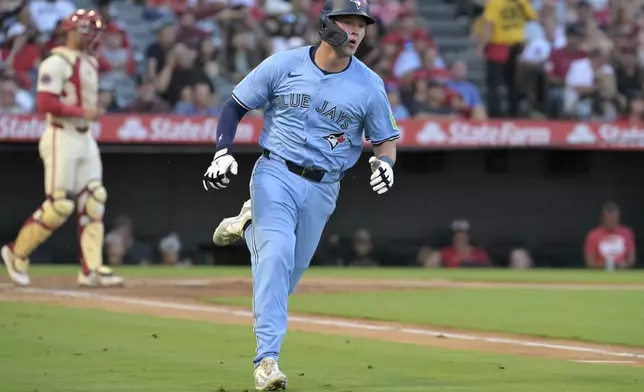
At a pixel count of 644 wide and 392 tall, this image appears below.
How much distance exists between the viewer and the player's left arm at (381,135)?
675 centimetres

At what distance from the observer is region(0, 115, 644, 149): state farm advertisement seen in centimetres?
1631

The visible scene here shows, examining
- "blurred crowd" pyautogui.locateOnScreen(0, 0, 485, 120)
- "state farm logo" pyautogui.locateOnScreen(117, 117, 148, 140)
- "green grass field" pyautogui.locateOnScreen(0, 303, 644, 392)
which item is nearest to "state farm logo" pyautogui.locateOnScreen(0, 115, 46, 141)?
"blurred crowd" pyautogui.locateOnScreen(0, 0, 485, 120)

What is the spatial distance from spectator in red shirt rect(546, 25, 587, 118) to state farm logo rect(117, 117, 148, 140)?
571cm

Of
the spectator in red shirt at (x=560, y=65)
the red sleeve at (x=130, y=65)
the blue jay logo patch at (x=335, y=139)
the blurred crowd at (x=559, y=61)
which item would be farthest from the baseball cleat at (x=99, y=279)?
the spectator in red shirt at (x=560, y=65)

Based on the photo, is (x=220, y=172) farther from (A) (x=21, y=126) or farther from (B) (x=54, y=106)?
(A) (x=21, y=126)

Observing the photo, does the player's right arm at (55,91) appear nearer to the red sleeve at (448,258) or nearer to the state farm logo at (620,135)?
the red sleeve at (448,258)

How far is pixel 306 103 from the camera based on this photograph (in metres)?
6.72

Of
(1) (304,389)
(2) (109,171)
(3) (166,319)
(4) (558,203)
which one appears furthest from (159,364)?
(4) (558,203)

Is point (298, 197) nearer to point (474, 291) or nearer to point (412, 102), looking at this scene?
point (474, 291)

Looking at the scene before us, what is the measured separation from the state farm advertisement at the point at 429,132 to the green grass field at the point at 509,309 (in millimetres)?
4120

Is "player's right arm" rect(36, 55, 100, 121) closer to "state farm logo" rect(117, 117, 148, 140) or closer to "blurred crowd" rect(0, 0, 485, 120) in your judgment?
"state farm logo" rect(117, 117, 148, 140)

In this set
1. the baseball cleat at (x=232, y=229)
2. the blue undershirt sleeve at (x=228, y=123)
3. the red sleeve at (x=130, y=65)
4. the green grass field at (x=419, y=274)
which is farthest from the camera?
the red sleeve at (x=130, y=65)

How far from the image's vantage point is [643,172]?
749 inches

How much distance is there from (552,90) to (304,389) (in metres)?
13.3
